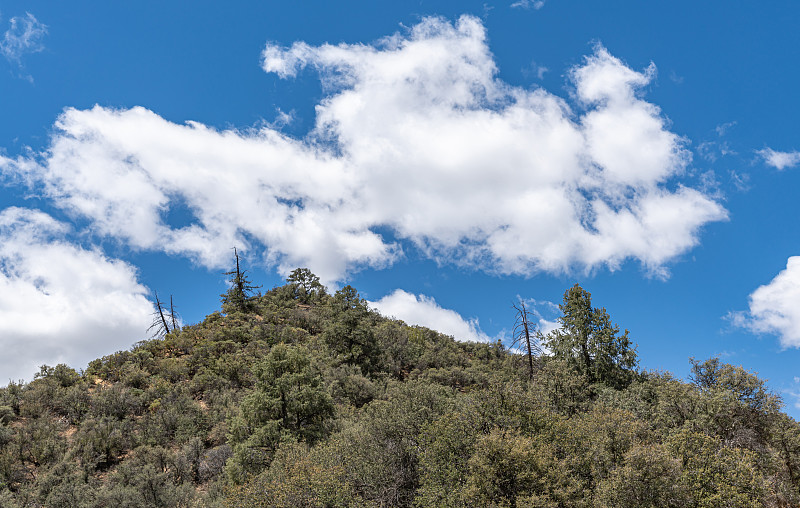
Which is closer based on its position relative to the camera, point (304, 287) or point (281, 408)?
point (281, 408)

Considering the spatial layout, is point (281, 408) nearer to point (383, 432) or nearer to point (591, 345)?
point (383, 432)

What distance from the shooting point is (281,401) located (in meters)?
26.4

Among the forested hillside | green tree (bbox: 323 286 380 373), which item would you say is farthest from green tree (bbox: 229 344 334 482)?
green tree (bbox: 323 286 380 373)

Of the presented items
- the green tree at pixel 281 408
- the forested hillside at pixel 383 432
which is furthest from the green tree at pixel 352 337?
the green tree at pixel 281 408

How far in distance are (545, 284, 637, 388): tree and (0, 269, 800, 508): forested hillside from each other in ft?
0.34

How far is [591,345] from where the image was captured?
32.0m

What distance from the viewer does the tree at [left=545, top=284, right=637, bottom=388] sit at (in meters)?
31.3

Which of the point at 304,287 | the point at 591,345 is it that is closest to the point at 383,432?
the point at 591,345

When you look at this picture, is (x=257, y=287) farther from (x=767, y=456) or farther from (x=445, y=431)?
(x=767, y=456)

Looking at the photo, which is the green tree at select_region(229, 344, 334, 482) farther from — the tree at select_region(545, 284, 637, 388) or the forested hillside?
the tree at select_region(545, 284, 637, 388)

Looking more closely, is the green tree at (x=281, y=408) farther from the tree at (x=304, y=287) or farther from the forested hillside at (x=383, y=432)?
the tree at (x=304, y=287)

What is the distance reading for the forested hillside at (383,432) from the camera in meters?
15.6

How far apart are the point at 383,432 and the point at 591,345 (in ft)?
59.8

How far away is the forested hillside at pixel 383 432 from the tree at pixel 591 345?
0.10 meters
